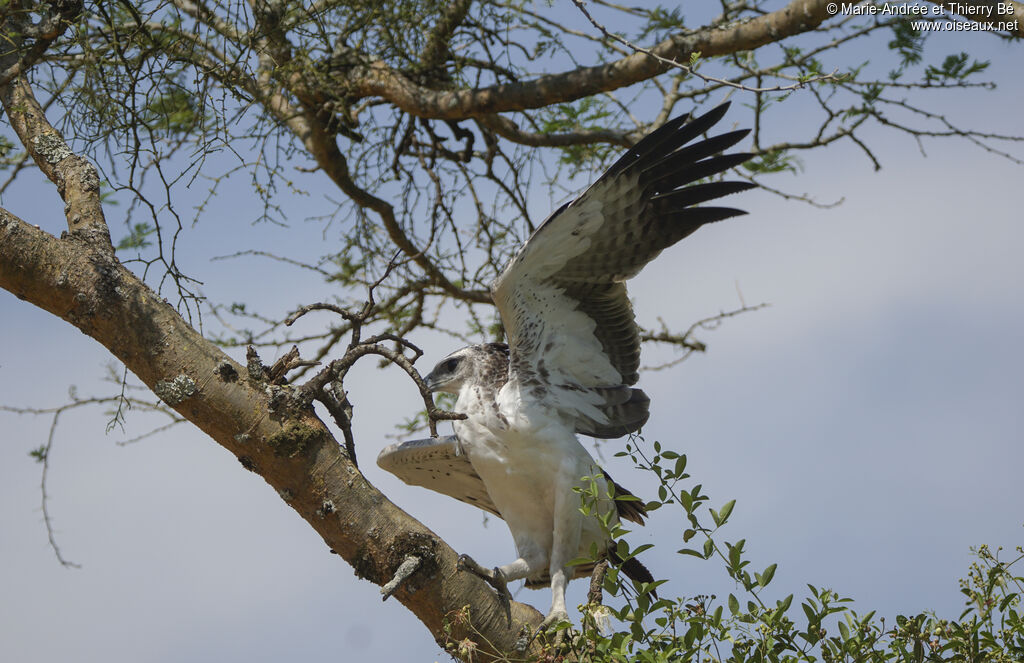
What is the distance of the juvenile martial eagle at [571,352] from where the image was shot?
3.21 meters

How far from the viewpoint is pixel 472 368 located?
3.71m

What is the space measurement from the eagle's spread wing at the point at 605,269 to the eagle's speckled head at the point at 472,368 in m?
0.15

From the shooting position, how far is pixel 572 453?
3324 mm

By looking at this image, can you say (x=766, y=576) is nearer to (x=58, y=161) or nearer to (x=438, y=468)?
(x=438, y=468)

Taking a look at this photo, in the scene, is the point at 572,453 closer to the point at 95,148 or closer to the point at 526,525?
the point at 526,525

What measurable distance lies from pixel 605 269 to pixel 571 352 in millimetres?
343

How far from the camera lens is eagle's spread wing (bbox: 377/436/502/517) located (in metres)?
3.80


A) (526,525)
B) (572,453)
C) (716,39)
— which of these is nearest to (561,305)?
(572,453)

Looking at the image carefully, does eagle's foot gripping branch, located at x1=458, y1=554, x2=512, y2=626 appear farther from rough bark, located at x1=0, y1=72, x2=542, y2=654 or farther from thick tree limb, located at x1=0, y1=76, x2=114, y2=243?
thick tree limb, located at x1=0, y1=76, x2=114, y2=243

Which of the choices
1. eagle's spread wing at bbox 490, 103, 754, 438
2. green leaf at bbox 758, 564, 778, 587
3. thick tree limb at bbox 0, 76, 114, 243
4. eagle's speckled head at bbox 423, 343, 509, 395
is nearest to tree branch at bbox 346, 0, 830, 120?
eagle's spread wing at bbox 490, 103, 754, 438

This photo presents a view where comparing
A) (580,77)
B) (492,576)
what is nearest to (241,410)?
(492,576)

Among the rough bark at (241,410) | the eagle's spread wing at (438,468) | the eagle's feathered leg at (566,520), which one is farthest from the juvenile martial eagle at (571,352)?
the rough bark at (241,410)

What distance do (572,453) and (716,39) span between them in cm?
173

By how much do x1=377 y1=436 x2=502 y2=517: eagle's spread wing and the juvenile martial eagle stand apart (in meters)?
0.11
